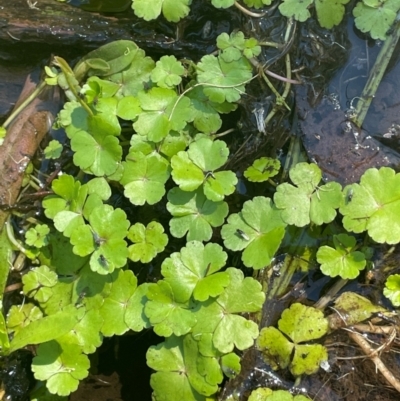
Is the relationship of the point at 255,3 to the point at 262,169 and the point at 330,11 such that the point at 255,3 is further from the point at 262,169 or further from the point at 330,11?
the point at 262,169

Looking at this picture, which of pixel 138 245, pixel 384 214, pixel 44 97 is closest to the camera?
pixel 384 214

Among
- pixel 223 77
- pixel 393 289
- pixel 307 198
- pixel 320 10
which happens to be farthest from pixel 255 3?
pixel 393 289

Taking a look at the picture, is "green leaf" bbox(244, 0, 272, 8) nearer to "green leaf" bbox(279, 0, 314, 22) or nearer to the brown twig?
"green leaf" bbox(279, 0, 314, 22)

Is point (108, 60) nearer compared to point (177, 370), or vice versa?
point (177, 370)

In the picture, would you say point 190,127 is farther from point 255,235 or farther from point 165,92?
point 255,235

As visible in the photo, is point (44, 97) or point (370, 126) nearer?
point (370, 126)

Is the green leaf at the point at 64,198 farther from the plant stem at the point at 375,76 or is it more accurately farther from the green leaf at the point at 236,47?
the plant stem at the point at 375,76

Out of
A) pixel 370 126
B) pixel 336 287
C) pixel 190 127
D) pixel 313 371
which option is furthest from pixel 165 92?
pixel 313 371
